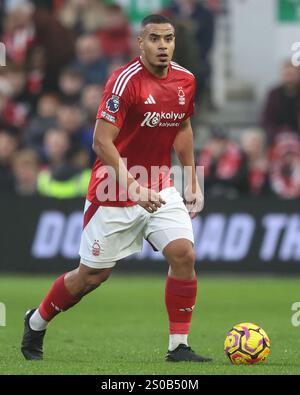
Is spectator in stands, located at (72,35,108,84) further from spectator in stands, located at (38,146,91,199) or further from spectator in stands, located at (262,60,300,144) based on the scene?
spectator in stands, located at (262,60,300,144)

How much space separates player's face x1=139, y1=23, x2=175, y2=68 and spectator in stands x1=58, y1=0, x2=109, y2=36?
11365mm

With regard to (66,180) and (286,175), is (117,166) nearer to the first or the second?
(66,180)

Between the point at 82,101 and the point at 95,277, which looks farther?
the point at 82,101

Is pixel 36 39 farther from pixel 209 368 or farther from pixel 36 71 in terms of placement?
pixel 209 368

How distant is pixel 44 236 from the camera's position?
16.9m

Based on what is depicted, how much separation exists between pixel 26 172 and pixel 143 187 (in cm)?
915

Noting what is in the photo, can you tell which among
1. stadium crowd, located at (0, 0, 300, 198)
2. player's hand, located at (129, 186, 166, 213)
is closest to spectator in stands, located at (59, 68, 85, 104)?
stadium crowd, located at (0, 0, 300, 198)

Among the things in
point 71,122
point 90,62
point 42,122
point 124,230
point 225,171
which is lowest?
point 225,171

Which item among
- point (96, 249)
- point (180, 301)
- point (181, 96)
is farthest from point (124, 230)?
point (181, 96)

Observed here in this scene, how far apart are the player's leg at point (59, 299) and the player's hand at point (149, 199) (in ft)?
2.04

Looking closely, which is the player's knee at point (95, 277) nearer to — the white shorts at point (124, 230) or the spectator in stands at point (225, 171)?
the white shorts at point (124, 230)

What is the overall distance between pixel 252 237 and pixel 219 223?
499 mm

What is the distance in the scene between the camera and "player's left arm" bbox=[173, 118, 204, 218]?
879 centimetres

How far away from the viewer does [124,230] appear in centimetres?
848
